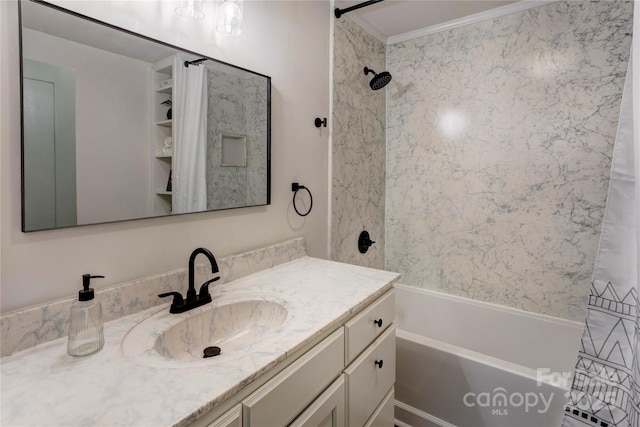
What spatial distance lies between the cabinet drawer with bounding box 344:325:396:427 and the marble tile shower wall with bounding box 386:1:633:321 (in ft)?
4.05

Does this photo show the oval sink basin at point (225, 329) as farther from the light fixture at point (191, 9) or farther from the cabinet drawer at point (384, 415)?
the light fixture at point (191, 9)

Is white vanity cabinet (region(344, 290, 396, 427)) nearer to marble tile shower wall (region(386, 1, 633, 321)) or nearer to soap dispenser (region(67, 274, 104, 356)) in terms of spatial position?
soap dispenser (region(67, 274, 104, 356))

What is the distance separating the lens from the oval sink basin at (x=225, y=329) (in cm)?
98

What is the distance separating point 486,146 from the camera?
7.21 ft

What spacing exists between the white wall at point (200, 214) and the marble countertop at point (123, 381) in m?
0.18

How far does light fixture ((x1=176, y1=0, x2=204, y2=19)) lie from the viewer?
1.12m

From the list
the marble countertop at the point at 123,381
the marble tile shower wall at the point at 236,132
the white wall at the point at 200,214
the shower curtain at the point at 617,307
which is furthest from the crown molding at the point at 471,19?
the marble countertop at the point at 123,381

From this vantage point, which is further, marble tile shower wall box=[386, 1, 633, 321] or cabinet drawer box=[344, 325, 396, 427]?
marble tile shower wall box=[386, 1, 633, 321]

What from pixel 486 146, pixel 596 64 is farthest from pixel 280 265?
pixel 596 64

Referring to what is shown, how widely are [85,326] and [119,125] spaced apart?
586 mm

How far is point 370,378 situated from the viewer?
1.21 meters

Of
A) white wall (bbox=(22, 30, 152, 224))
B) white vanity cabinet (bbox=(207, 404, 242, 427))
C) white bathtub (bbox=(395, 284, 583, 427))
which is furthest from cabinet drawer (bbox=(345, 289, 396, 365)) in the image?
white wall (bbox=(22, 30, 152, 224))

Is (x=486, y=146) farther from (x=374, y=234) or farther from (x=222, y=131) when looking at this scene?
(x=222, y=131)

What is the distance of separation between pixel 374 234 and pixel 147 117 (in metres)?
1.82
